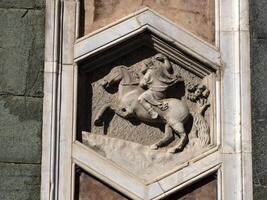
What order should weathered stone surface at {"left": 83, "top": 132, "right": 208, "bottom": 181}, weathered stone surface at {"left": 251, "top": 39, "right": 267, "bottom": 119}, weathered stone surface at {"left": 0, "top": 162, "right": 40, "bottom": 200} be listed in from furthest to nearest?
1. weathered stone surface at {"left": 251, "top": 39, "right": 267, "bottom": 119}
2. weathered stone surface at {"left": 83, "top": 132, "right": 208, "bottom": 181}
3. weathered stone surface at {"left": 0, "top": 162, "right": 40, "bottom": 200}

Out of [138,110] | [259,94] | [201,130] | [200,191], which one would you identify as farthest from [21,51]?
[259,94]

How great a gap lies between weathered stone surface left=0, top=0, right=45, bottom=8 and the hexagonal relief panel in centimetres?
35

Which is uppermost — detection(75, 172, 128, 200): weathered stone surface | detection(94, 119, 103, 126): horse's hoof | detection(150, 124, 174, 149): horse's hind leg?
detection(94, 119, 103, 126): horse's hoof

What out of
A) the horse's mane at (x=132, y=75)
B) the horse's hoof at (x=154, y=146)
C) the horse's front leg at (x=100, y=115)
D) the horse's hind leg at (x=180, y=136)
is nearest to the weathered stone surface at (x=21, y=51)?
the horse's front leg at (x=100, y=115)

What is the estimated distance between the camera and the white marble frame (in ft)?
16.8

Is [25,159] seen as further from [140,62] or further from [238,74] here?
[238,74]

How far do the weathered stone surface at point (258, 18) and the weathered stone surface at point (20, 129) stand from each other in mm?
1445

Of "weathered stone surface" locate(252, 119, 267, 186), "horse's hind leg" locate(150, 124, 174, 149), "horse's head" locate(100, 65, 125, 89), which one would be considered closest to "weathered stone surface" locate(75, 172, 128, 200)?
"horse's hind leg" locate(150, 124, 174, 149)

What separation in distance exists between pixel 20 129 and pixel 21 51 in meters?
0.50

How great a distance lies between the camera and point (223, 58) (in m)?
5.36

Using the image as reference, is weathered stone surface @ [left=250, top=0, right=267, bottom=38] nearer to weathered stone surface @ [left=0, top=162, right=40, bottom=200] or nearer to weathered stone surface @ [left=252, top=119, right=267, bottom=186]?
weathered stone surface @ [left=252, top=119, right=267, bottom=186]

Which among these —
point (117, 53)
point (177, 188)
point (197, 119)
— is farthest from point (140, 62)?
point (177, 188)

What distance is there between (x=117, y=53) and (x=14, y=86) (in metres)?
0.69

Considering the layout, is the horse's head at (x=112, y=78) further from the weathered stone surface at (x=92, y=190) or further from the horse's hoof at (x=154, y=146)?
the weathered stone surface at (x=92, y=190)
